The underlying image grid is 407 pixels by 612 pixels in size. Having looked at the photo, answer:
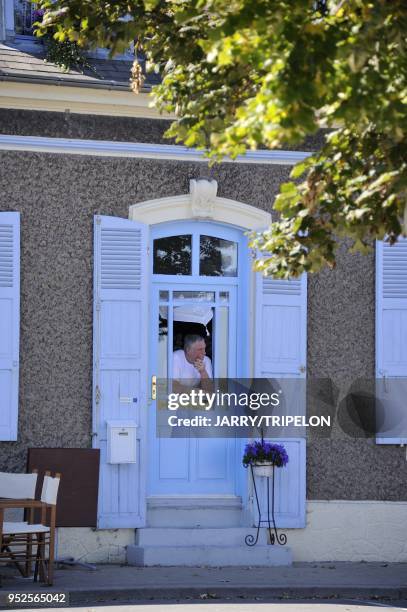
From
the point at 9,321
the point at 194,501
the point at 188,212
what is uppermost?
the point at 188,212

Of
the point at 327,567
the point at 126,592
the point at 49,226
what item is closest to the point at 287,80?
the point at 126,592

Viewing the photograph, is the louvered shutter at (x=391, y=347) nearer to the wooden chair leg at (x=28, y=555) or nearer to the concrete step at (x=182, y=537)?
the concrete step at (x=182, y=537)

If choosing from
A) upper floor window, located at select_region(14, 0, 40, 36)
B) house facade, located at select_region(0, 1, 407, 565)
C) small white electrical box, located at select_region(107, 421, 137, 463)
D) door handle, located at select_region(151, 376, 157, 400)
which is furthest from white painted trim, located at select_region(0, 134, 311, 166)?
small white electrical box, located at select_region(107, 421, 137, 463)

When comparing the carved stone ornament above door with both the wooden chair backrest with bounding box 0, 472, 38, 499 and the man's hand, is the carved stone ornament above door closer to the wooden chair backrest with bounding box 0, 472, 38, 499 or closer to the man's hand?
the man's hand

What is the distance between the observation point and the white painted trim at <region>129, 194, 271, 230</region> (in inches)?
456

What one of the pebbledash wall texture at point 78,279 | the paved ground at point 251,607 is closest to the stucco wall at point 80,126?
the pebbledash wall texture at point 78,279

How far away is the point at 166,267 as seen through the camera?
1188 centimetres

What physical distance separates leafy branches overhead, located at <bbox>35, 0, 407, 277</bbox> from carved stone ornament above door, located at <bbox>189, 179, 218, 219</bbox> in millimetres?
3140

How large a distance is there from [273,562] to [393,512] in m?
1.39

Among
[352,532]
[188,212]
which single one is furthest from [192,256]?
[352,532]

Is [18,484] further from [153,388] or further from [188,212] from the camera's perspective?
[188,212]

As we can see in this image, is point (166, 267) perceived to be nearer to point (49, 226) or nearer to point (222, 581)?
point (49, 226)

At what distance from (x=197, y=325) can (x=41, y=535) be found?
9.39 ft

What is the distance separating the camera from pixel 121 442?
11.2 m
